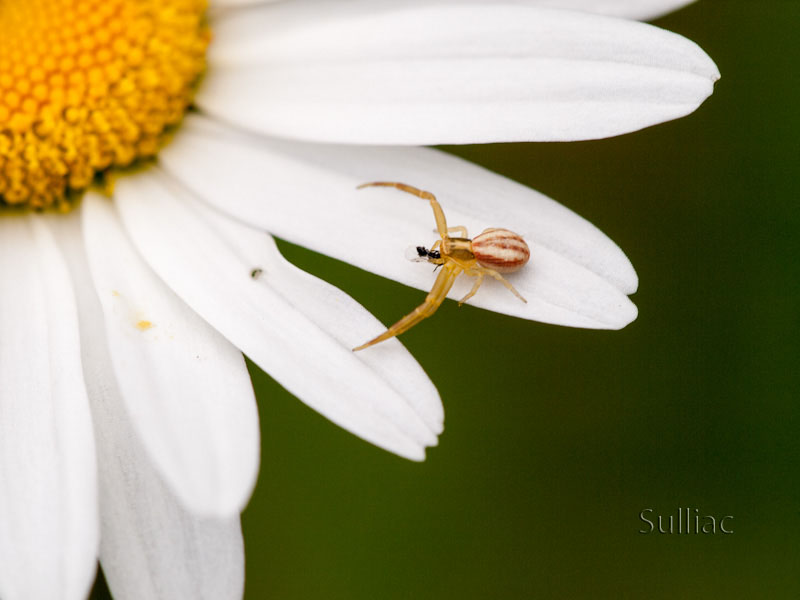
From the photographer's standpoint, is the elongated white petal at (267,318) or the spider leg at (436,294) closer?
the elongated white petal at (267,318)

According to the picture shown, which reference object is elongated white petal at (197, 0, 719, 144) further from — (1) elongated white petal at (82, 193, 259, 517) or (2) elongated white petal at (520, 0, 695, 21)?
(1) elongated white petal at (82, 193, 259, 517)

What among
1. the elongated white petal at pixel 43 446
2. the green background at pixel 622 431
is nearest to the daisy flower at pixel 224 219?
the elongated white petal at pixel 43 446

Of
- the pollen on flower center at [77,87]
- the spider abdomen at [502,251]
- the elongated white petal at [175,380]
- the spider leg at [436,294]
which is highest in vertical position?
the pollen on flower center at [77,87]

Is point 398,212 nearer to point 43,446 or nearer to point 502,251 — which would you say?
point 502,251

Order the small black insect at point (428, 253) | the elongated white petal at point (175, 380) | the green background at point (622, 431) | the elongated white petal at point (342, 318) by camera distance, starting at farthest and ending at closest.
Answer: the green background at point (622, 431) → the small black insect at point (428, 253) → the elongated white petal at point (342, 318) → the elongated white petal at point (175, 380)

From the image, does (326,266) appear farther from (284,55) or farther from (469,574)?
(469,574)

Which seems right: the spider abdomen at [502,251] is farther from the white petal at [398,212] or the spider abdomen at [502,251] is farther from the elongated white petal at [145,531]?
the elongated white petal at [145,531]

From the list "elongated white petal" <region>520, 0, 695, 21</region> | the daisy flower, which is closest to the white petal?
the daisy flower
